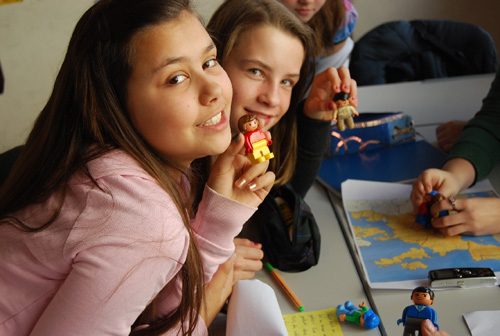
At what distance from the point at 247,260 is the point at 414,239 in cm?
39

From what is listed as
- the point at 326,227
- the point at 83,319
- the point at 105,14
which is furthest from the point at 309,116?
the point at 83,319

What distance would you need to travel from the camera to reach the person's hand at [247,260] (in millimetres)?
1063

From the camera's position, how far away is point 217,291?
39.2 inches

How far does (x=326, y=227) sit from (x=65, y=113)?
0.67m

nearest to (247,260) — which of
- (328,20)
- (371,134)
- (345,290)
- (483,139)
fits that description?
(345,290)

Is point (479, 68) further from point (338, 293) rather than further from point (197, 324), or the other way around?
point (197, 324)

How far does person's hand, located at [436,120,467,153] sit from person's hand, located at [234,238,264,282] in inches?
30.3

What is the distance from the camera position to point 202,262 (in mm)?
933

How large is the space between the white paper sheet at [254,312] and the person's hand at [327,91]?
1.58 ft

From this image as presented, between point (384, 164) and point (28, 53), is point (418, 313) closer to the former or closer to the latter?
point (384, 164)

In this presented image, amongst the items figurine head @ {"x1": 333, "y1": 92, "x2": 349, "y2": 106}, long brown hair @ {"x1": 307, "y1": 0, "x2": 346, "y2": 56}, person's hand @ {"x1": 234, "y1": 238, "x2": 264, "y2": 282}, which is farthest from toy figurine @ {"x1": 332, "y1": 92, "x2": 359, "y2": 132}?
long brown hair @ {"x1": 307, "y1": 0, "x2": 346, "y2": 56}

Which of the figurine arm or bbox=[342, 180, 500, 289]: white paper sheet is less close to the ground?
the figurine arm

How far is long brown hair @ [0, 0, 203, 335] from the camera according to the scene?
0.85 metres

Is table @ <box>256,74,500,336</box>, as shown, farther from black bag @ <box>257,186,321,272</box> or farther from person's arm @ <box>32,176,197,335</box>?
person's arm @ <box>32,176,197,335</box>
